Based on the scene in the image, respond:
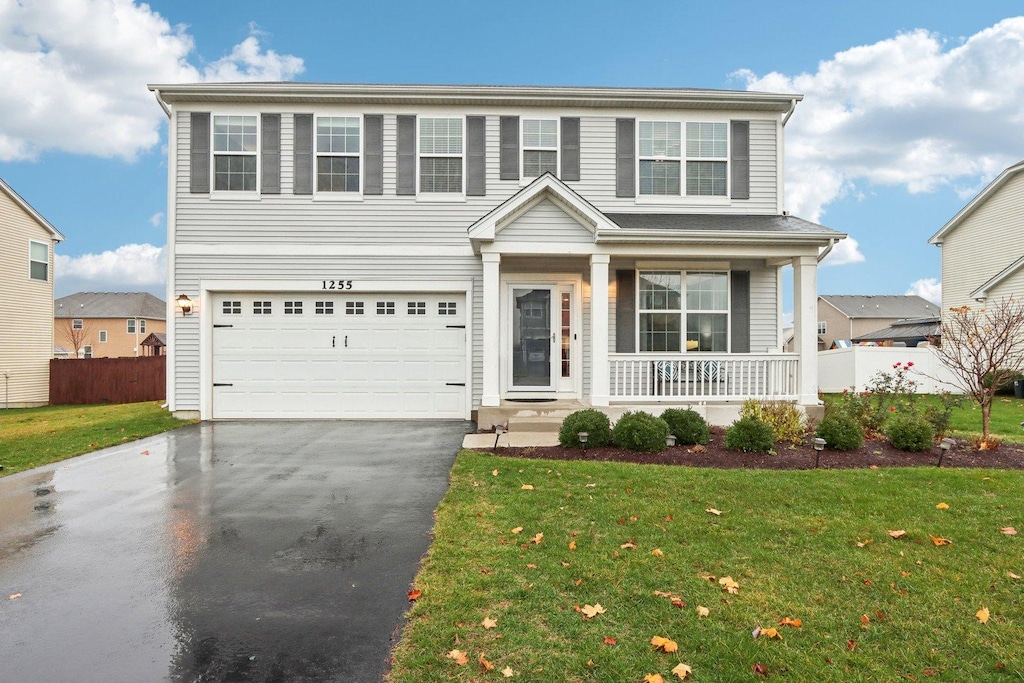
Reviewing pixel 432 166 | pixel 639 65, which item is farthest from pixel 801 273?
pixel 639 65

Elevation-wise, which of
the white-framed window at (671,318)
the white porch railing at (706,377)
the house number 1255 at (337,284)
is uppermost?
the house number 1255 at (337,284)

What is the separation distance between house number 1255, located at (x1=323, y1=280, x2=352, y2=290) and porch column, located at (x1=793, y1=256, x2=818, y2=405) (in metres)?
8.33

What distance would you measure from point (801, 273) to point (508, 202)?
17.1 feet

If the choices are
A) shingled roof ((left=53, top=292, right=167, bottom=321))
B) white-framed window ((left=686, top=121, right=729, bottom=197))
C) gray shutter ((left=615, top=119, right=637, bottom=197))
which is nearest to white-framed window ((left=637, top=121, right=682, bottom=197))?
gray shutter ((left=615, top=119, right=637, bottom=197))

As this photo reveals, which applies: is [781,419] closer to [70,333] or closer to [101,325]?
[70,333]

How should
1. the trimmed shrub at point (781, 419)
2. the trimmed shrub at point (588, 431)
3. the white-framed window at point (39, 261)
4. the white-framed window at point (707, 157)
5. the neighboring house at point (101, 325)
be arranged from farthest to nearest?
the neighboring house at point (101, 325), the white-framed window at point (39, 261), the white-framed window at point (707, 157), the trimmed shrub at point (781, 419), the trimmed shrub at point (588, 431)

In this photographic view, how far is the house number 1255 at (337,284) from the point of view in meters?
10.8

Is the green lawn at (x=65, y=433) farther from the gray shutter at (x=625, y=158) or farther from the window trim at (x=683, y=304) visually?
the gray shutter at (x=625, y=158)

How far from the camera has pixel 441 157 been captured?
1088 cm

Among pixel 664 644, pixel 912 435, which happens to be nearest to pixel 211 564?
Answer: pixel 664 644

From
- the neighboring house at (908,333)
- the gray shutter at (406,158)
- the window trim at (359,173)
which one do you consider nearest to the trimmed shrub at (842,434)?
the gray shutter at (406,158)

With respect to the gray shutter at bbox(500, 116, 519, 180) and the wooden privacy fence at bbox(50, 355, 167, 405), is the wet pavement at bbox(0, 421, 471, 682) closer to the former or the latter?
the gray shutter at bbox(500, 116, 519, 180)

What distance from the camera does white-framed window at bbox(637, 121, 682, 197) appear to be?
36.0ft

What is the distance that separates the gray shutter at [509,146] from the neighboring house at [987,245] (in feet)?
53.9
